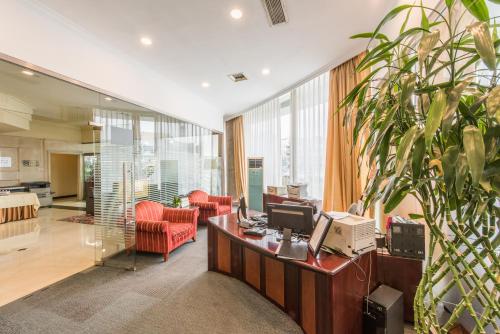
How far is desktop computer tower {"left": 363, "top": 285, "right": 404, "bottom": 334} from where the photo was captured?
1873 mm

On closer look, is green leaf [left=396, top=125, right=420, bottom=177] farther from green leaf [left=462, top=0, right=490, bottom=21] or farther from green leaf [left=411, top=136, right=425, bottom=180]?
green leaf [left=462, top=0, right=490, bottom=21]

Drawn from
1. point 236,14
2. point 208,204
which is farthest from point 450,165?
point 208,204

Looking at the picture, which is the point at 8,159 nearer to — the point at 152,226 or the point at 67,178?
the point at 67,178

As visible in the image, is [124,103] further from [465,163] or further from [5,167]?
[5,167]

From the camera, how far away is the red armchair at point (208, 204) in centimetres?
553

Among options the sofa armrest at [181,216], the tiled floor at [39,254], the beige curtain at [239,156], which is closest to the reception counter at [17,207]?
the tiled floor at [39,254]

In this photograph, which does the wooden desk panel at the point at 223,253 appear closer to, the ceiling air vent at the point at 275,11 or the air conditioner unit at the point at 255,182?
the ceiling air vent at the point at 275,11

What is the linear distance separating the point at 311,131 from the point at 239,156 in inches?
127

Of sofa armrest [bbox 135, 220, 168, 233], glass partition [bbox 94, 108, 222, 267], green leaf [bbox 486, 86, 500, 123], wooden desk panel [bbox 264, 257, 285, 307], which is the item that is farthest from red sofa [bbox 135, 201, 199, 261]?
green leaf [bbox 486, 86, 500, 123]

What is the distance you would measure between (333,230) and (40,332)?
2.88m

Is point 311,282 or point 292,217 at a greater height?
point 292,217

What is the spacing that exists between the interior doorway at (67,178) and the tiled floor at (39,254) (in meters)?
4.36

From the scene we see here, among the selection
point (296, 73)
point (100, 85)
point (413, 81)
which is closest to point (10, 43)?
point (100, 85)

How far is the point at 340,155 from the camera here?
414 centimetres
